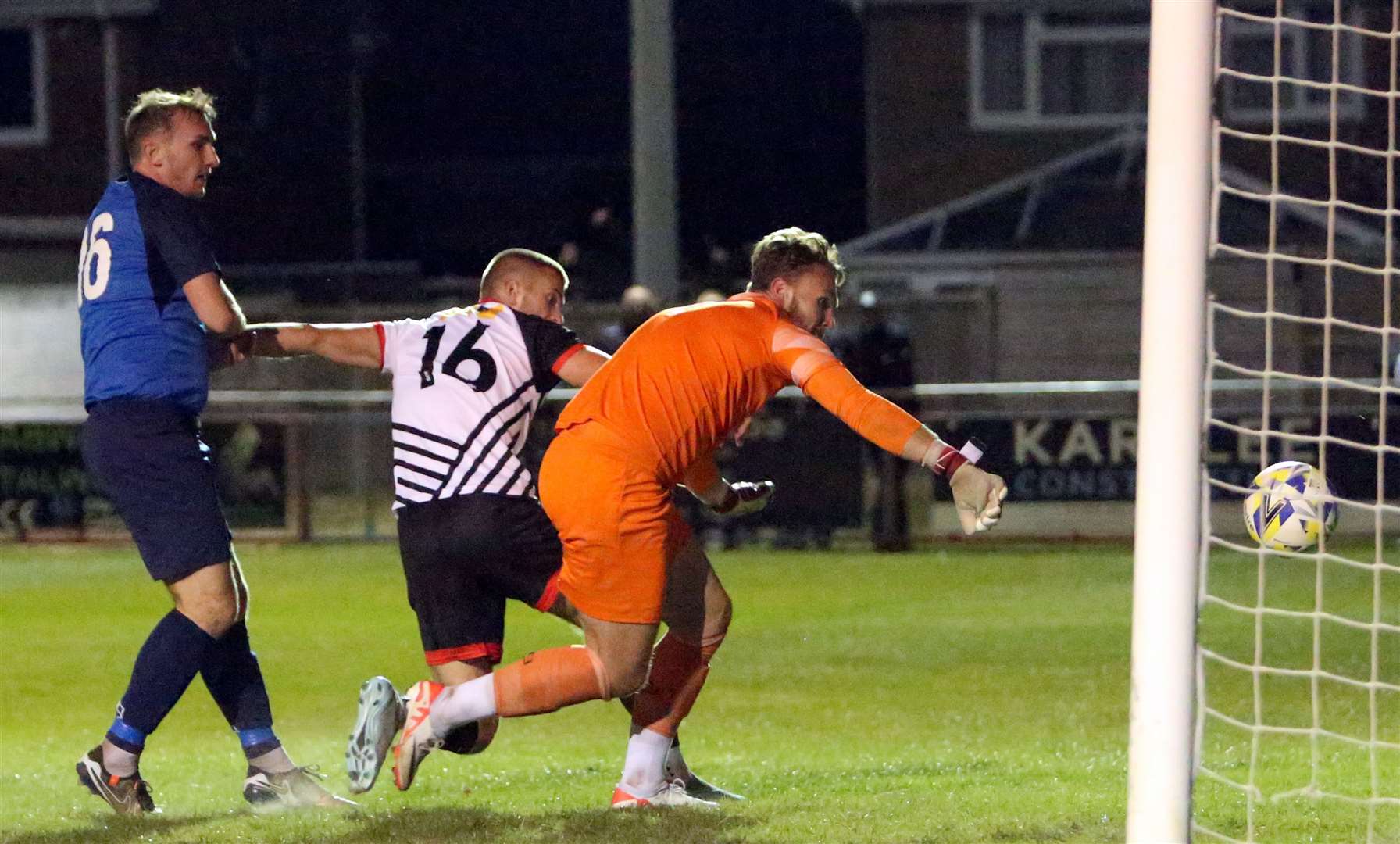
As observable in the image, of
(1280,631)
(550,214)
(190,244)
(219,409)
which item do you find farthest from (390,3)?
(190,244)

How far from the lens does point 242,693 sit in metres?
5.73

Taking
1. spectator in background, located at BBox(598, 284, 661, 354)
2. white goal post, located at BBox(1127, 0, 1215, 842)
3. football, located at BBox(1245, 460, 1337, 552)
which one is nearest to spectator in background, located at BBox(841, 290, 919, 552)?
spectator in background, located at BBox(598, 284, 661, 354)

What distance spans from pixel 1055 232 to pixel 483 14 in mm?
26661

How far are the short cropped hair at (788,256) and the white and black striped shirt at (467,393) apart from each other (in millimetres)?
629

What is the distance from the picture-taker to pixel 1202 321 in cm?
396

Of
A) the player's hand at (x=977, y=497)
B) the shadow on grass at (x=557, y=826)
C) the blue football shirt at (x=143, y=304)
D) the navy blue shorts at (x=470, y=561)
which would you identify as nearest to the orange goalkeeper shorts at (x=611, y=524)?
the navy blue shorts at (x=470, y=561)

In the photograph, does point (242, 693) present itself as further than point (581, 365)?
Yes

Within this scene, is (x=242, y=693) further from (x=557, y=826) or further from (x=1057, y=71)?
(x=1057, y=71)

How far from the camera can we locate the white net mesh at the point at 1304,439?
4.99 metres

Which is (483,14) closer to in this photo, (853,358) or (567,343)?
(853,358)

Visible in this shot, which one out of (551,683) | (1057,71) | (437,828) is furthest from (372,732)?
(1057,71)

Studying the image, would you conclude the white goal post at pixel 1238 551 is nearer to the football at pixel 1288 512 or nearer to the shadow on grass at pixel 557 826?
the football at pixel 1288 512

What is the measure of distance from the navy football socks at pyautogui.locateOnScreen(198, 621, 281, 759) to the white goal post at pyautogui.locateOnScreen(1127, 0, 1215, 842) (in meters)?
2.84

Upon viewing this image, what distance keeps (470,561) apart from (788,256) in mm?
1215
